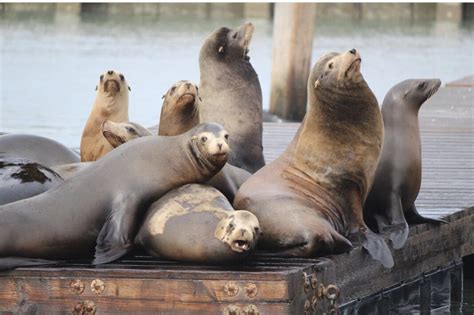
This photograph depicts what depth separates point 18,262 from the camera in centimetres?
626

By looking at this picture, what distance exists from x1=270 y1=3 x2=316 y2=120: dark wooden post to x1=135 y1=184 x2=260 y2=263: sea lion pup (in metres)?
8.69

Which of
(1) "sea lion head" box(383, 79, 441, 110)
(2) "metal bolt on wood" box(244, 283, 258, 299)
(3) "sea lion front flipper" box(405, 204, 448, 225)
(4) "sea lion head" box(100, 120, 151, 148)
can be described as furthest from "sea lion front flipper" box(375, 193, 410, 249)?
(2) "metal bolt on wood" box(244, 283, 258, 299)

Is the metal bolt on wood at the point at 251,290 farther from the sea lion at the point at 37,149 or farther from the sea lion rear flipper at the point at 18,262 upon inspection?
the sea lion at the point at 37,149

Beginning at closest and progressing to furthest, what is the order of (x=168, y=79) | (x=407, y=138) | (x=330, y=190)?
1. (x=330, y=190)
2. (x=407, y=138)
3. (x=168, y=79)

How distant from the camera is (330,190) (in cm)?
702

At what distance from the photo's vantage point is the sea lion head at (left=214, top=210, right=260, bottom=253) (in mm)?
6031

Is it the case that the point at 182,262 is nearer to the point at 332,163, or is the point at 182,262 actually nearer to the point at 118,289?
the point at 118,289

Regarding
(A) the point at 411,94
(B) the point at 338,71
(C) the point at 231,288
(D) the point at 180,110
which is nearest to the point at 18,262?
(C) the point at 231,288

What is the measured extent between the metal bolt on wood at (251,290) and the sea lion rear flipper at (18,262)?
87 centimetres

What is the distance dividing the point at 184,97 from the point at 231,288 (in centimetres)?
148

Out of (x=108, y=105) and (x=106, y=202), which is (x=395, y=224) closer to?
(x=106, y=202)

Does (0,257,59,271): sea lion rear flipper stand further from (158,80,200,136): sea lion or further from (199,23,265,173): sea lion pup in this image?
(199,23,265,173): sea lion pup

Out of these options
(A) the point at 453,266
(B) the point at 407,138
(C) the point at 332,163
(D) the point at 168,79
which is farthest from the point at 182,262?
(D) the point at 168,79

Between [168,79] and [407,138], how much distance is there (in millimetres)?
17094
